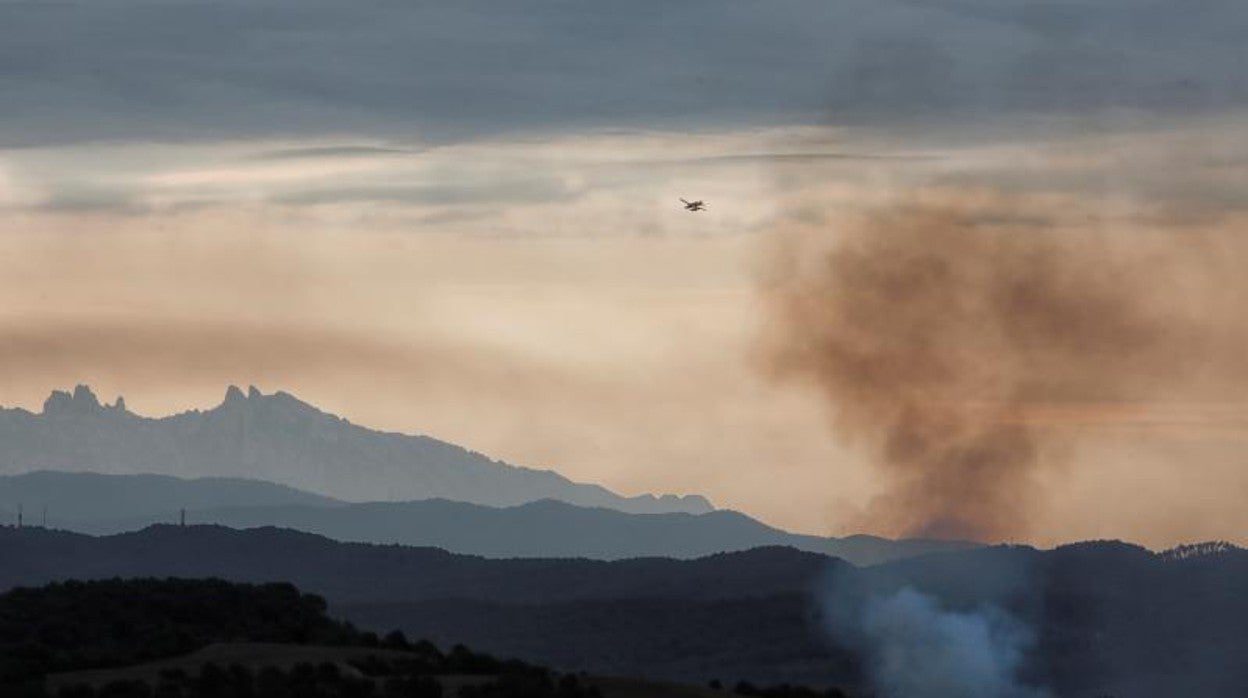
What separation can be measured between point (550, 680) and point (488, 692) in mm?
9668

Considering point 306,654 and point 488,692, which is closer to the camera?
point 488,692

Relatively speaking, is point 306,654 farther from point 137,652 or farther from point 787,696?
point 787,696

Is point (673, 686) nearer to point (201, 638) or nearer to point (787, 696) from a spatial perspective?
point (787, 696)

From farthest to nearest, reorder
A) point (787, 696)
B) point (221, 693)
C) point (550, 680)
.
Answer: point (787, 696) → point (550, 680) → point (221, 693)

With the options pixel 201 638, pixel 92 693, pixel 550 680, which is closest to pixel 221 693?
pixel 92 693

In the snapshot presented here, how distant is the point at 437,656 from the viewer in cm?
18112

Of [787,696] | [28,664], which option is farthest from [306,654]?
[787,696]

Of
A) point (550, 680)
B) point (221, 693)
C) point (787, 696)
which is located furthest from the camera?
point (787, 696)

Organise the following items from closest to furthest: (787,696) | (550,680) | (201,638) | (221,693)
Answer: (221,693) → (550,680) → (787,696) → (201,638)

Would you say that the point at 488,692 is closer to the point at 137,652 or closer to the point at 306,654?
the point at 306,654

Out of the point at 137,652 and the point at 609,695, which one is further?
the point at 137,652

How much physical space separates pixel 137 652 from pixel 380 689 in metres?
36.5

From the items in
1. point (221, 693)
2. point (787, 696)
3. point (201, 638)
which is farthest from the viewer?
point (201, 638)

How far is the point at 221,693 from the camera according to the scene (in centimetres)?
14288
